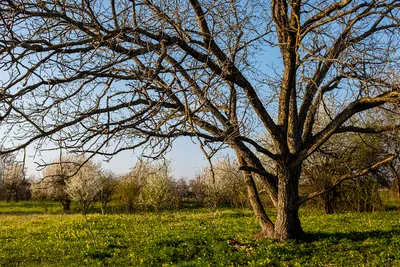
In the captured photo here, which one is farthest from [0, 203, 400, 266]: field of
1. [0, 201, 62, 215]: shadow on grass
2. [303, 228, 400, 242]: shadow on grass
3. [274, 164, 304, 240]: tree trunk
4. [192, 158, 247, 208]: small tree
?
[0, 201, 62, 215]: shadow on grass

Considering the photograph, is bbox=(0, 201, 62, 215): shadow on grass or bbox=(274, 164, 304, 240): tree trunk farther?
bbox=(0, 201, 62, 215): shadow on grass

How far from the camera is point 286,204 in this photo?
9336 millimetres

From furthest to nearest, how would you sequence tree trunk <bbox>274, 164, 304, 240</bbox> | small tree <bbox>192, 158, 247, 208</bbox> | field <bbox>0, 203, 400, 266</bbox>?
tree trunk <bbox>274, 164, 304, 240</bbox>
field <bbox>0, 203, 400, 266</bbox>
small tree <bbox>192, 158, 247, 208</bbox>

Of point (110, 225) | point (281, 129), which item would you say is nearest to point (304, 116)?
point (281, 129)

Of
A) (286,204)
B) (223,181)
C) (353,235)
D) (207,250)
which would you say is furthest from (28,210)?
(353,235)

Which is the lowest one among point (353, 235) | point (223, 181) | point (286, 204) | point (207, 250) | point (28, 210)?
point (207, 250)

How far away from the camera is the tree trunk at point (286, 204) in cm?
933

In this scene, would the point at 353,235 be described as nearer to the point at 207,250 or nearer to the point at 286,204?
the point at 286,204

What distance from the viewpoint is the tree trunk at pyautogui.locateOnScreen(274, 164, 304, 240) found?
933 centimetres

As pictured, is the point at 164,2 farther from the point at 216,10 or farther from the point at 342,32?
the point at 342,32

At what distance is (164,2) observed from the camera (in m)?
6.87

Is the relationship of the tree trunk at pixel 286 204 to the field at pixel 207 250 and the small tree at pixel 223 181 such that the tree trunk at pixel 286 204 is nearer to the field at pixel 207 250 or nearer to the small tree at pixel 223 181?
the field at pixel 207 250

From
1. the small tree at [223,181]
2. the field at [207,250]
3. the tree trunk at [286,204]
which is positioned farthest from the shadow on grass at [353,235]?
the small tree at [223,181]

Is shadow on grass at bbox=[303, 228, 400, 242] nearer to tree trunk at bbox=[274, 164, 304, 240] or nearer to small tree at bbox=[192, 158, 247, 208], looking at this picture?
tree trunk at bbox=[274, 164, 304, 240]
